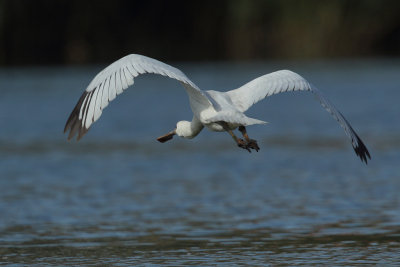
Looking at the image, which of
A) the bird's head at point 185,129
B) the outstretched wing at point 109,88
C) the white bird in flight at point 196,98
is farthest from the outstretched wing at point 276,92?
the bird's head at point 185,129

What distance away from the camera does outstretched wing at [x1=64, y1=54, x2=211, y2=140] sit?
921 centimetres

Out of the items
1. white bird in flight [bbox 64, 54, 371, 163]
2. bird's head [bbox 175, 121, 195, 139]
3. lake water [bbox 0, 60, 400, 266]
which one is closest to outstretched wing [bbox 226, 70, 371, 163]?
white bird in flight [bbox 64, 54, 371, 163]

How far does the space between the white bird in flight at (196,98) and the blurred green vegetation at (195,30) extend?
29460mm

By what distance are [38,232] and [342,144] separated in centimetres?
969

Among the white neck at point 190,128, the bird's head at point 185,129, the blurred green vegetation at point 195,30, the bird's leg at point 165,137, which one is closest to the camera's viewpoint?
the white neck at point 190,128

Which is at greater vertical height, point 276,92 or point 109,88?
point 276,92

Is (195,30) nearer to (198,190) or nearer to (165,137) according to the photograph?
(198,190)

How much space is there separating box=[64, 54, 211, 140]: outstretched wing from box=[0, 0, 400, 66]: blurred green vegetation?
97.6 ft

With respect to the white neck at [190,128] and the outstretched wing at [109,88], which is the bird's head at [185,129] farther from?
the outstretched wing at [109,88]

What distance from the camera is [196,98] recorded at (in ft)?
33.0

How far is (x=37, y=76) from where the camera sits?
1553 inches

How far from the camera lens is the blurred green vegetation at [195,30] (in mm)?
40000

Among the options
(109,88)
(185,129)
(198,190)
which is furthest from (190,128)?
(198,190)

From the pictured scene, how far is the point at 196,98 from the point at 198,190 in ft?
15.6
